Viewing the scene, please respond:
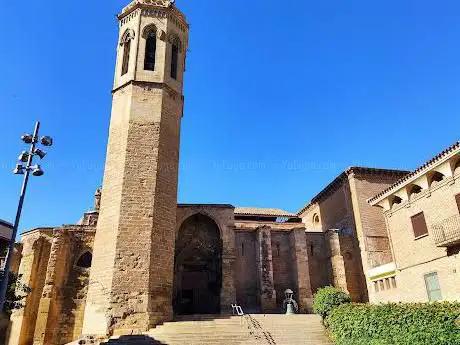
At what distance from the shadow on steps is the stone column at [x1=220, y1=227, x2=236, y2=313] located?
6144 millimetres

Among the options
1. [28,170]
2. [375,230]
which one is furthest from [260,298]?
[28,170]

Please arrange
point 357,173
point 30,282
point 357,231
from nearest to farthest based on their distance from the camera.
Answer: point 30,282 → point 357,231 → point 357,173

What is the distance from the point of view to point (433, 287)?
15.4m

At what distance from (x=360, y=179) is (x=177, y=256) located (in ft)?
41.7

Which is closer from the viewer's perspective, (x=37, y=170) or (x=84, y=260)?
(x=37, y=170)

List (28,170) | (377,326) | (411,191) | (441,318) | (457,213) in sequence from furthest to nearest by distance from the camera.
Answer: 1. (411,191)
2. (457,213)
3. (377,326)
4. (441,318)
5. (28,170)

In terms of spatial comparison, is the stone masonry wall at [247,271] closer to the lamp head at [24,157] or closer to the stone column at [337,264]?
the stone column at [337,264]

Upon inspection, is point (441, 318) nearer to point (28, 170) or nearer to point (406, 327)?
point (406, 327)

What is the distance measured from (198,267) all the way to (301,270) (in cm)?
590

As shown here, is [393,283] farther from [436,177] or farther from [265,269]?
[265,269]

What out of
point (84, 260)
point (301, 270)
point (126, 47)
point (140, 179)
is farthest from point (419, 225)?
point (126, 47)

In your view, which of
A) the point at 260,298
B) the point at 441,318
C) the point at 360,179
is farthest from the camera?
the point at 360,179

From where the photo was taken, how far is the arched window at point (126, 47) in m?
20.2

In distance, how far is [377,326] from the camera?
12250 mm
